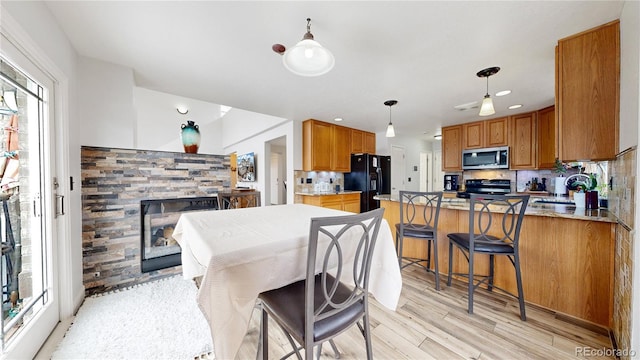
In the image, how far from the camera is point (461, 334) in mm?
1536

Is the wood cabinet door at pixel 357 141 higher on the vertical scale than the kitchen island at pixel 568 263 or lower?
higher

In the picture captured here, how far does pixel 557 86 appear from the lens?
5.58 feet

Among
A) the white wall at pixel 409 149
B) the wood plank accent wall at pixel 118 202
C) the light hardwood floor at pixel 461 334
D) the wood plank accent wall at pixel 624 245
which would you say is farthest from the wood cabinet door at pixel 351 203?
the wood plank accent wall at pixel 624 245

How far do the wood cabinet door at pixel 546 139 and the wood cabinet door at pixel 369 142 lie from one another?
3000 mm

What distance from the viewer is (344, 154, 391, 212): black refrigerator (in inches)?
187

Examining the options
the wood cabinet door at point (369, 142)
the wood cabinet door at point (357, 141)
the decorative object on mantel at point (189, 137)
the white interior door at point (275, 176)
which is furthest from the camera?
the white interior door at point (275, 176)

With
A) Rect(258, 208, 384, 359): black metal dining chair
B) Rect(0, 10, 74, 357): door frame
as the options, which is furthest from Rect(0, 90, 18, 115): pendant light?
Rect(258, 208, 384, 359): black metal dining chair

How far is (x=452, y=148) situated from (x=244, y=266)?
199 inches

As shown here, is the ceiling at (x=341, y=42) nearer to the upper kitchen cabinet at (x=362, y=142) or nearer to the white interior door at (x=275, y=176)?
the upper kitchen cabinet at (x=362, y=142)

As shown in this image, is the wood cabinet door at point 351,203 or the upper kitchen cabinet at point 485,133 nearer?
the upper kitchen cabinet at point 485,133

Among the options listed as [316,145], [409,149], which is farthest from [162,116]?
[409,149]

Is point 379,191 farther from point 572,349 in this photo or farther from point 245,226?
point 245,226

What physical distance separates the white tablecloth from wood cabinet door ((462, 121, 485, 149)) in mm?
4100

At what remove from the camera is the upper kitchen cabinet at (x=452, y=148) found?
4.56 metres
